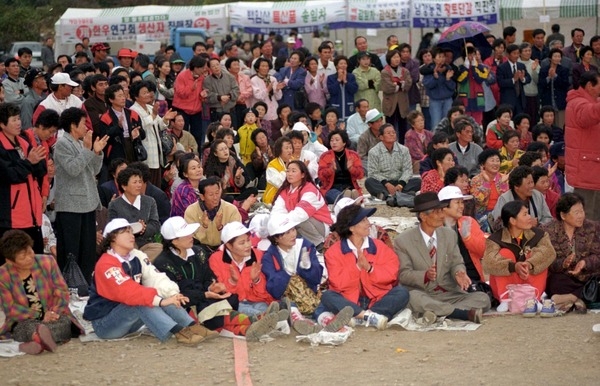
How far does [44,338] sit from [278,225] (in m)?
1.96

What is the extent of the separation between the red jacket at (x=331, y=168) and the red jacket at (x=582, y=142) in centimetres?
294

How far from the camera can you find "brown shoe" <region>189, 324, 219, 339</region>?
7.42m

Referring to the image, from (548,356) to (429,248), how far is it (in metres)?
1.56

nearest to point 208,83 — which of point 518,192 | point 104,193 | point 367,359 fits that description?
point 104,193

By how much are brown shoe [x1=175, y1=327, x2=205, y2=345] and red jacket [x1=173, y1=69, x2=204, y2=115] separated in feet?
25.6

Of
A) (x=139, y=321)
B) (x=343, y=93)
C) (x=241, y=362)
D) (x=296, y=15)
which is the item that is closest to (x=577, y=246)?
(x=241, y=362)

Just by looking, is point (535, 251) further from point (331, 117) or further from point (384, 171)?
point (331, 117)

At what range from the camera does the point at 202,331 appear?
24.4 ft

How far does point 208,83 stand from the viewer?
15102mm

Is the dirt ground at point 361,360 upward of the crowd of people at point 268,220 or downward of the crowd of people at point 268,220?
downward

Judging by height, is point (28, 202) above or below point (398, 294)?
above

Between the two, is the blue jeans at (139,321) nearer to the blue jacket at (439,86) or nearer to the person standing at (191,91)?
the person standing at (191,91)

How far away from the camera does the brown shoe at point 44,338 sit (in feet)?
23.5

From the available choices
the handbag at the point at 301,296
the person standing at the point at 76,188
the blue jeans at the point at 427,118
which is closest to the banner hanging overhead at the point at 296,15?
the blue jeans at the point at 427,118
